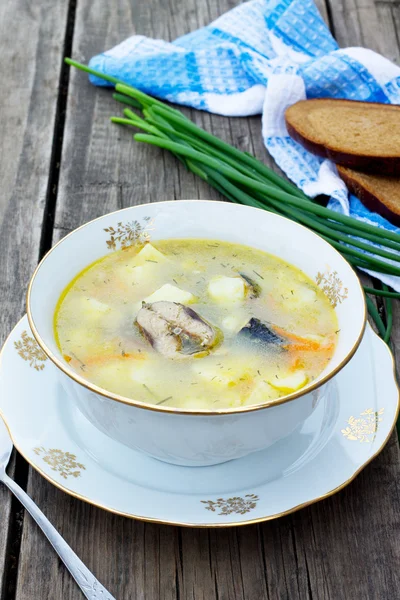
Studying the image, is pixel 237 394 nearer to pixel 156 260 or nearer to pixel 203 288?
pixel 203 288

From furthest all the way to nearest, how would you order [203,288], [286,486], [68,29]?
[68,29] < [203,288] < [286,486]

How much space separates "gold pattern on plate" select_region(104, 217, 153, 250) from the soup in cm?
2

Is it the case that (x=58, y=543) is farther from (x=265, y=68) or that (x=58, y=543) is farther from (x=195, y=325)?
(x=265, y=68)

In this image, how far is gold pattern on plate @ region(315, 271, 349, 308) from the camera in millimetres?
1695

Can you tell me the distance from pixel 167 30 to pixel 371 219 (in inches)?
61.1

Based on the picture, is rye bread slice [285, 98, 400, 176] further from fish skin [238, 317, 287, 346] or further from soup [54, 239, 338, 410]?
fish skin [238, 317, 287, 346]

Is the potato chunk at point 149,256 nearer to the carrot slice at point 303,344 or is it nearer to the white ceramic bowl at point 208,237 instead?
the white ceramic bowl at point 208,237

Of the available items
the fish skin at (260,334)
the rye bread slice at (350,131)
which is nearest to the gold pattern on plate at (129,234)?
the fish skin at (260,334)

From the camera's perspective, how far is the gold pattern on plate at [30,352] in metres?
1.80

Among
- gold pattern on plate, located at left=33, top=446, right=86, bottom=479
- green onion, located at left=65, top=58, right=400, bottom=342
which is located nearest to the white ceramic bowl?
gold pattern on plate, located at left=33, top=446, right=86, bottom=479

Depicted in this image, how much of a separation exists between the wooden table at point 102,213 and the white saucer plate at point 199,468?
0.10 m

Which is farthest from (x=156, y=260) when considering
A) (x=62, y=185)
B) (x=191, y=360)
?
(x=62, y=185)

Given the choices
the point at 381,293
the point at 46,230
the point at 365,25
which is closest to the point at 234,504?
the point at 381,293

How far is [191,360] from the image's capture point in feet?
5.28
